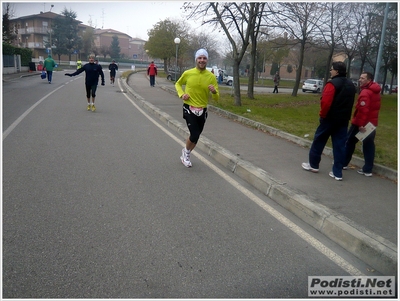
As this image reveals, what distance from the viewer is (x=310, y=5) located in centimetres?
2364

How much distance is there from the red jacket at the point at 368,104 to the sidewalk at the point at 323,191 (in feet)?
3.13

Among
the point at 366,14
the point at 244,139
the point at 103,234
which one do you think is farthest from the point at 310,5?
the point at 103,234

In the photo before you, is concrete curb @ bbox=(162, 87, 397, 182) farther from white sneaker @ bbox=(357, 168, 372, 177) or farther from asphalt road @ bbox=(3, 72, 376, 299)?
asphalt road @ bbox=(3, 72, 376, 299)

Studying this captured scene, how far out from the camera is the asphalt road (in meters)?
2.91

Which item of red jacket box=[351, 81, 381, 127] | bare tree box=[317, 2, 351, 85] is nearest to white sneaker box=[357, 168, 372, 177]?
red jacket box=[351, 81, 381, 127]

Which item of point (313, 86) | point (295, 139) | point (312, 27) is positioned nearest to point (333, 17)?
point (312, 27)

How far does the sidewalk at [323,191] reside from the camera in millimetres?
3635

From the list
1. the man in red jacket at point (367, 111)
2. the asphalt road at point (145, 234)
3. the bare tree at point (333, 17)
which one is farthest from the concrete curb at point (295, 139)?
the bare tree at point (333, 17)

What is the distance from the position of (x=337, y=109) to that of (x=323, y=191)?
1.33 meters

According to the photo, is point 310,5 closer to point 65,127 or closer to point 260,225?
point 65,127

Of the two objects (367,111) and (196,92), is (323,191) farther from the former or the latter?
(196,92)

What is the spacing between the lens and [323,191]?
5105 millimetres

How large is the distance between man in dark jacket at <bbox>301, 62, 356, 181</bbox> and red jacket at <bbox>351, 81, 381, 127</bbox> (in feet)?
1.33

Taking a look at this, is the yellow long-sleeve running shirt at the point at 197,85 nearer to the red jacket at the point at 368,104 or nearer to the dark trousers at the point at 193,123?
the dark trousers at the point at 193,123
